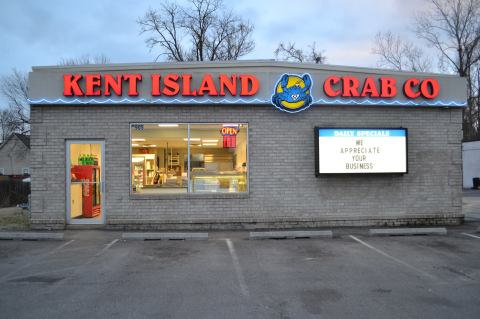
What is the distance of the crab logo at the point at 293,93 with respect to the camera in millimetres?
11930

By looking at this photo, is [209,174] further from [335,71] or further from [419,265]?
[419,265]

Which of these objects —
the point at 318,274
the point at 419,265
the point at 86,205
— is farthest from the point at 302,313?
the point at 86,205

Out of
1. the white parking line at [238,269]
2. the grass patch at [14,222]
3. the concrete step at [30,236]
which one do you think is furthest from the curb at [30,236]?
the white parking line at [238,269]

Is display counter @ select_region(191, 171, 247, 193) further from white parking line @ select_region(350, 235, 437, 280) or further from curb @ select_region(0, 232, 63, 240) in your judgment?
curb @ select_region(0, 232, 63, 240)

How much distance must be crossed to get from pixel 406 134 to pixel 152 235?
7.88 m

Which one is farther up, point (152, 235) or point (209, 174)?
point (209, 174)

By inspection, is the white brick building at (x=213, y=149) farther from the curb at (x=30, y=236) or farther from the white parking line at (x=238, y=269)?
the white parking line at (x=238, y=269)

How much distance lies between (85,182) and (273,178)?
5.56 meters

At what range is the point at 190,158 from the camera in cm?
1218

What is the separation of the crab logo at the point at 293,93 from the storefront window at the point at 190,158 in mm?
1272

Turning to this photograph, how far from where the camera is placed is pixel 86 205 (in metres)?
12.4

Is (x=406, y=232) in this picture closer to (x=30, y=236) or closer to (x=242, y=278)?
(x=242, y=278)

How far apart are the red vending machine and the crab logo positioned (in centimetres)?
576

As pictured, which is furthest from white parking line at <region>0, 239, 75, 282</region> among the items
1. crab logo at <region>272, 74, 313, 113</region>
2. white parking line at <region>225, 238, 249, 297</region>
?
crab logo at <region>272, 74, 313, 113</region>
